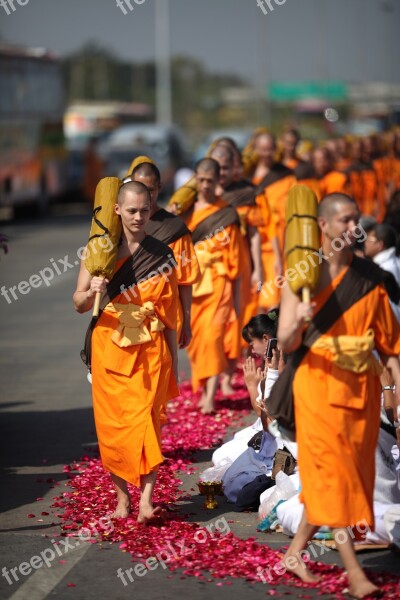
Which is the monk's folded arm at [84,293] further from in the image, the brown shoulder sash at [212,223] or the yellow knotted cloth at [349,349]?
the brown shoulder sash at [212,223]

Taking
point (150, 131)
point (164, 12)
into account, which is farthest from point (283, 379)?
point (164, 12)

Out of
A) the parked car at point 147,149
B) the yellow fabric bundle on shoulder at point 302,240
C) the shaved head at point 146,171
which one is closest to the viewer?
the yellow fabric bundle on shoulder at point 302,240

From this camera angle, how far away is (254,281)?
11.4 meters

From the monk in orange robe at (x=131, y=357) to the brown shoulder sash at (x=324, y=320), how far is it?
1.19 m

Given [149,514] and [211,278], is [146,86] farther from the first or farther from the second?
[149,514]

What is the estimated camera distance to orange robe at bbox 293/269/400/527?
18.5 feet

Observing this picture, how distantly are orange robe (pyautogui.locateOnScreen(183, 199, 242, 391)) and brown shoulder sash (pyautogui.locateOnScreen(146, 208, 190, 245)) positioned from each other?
2248 mm

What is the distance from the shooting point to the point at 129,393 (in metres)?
6.93

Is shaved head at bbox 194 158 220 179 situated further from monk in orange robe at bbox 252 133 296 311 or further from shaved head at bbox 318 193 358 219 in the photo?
shaved head at bbox 318 193 358 219

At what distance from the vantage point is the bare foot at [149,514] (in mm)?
6801

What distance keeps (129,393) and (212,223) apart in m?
3.72

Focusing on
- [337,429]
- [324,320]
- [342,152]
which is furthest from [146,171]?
[342,152]

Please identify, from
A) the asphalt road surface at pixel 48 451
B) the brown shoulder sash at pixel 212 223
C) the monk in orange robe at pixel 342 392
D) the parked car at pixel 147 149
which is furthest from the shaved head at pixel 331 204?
the parked car at pixel 147 149

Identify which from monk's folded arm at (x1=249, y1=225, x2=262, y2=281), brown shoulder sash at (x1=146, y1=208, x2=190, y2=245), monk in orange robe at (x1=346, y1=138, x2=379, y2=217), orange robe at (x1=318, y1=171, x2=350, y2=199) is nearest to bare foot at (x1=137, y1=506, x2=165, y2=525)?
brown shoulder sash at (x1=146, y1=208, x2=190, y2=245)
